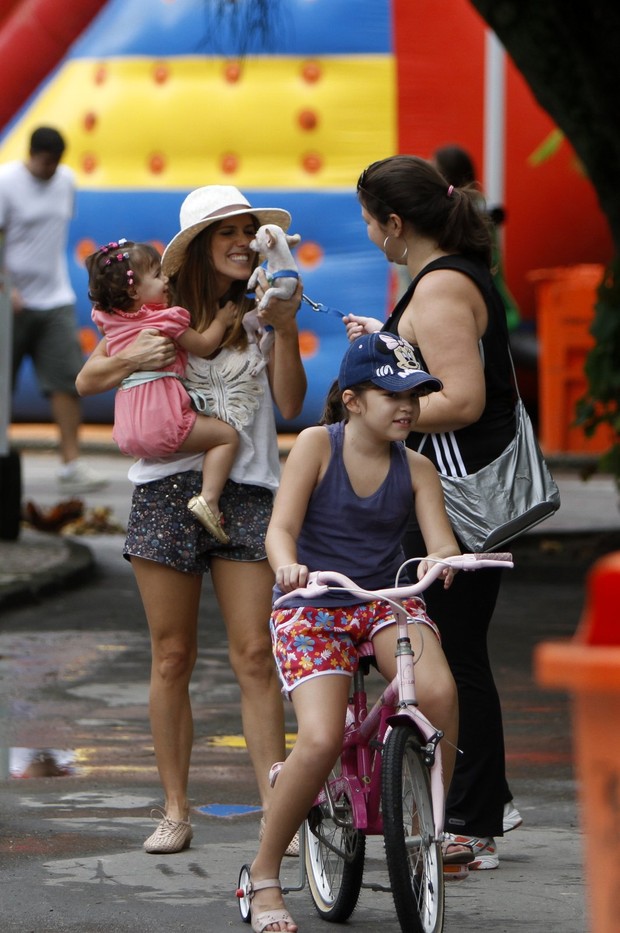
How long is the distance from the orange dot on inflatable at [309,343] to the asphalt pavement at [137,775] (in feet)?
13.9

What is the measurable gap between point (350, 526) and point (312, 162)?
36.0 ft

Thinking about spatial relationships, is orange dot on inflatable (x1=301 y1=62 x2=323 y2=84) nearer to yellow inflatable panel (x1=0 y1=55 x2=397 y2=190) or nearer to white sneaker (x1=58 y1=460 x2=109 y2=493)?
yellow inflatable panel (x1=0 y1=55 x2=397 y2=190)

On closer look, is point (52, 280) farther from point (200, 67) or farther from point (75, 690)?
point (75, 690)

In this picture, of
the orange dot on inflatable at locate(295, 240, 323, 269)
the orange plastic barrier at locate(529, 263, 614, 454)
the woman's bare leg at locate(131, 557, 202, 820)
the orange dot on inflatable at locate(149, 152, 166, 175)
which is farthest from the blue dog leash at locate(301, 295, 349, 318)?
the orange dot on inflatable at locate(149, 152, 166, 175)

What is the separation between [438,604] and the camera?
5.11 m

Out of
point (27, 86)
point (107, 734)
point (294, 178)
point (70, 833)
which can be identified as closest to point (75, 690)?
point (107, 734)

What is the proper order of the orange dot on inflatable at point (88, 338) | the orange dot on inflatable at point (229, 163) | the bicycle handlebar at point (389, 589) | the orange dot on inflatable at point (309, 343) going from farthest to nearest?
the orange dot on inflatable at point (88, 338) → the orange dot on inflatable at point (229, 163) → the orange dot on inflatable at point (309, 343) → the bicycle handlebar at point (389, 589)

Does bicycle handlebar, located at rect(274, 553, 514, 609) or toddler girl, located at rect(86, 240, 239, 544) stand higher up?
toddler girl, located at rect(86, 240, 239, 544)

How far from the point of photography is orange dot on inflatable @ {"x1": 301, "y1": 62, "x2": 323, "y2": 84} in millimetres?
15133

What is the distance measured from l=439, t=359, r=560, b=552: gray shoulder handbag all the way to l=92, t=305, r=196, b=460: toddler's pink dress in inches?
29.5

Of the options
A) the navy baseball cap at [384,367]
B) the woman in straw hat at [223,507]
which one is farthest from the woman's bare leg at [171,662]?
the navy baseball cap at [384,367]

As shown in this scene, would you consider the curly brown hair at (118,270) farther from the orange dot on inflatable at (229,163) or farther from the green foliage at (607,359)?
the orange dot on inflatable at (229,163)

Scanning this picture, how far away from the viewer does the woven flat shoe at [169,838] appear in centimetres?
523

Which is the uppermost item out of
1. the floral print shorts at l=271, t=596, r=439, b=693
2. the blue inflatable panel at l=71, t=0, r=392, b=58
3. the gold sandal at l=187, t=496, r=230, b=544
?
the blue inflatable panel at l=71, t=0, r=392, b=58
